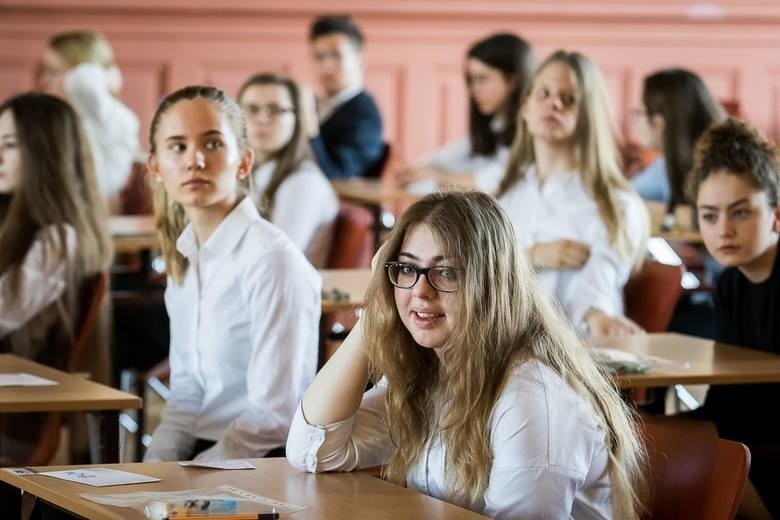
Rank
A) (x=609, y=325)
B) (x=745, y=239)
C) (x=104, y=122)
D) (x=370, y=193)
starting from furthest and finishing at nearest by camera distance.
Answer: (x=104, y=122)
(x=370, y=193)
(x=609, y=325)
(x=745, y=239)

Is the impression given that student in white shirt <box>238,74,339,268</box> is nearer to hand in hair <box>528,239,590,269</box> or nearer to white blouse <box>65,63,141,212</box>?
hand in hair <box>528,239,590,269</box>

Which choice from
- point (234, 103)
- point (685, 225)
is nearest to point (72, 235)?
point (234, 103)

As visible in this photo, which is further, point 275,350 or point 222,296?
point 222,296

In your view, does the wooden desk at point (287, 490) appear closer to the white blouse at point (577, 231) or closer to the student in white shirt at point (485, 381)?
the student in white shirt at point (485, 381)

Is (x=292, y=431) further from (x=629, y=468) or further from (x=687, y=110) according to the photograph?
(x=687, y=110)

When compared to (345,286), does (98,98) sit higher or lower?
higher

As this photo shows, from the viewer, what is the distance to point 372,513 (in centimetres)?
208

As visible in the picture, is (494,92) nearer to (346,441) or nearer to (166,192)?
(166,192)

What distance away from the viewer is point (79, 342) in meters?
3.72

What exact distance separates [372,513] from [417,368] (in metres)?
0.33

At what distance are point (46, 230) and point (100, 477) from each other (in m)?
1.66

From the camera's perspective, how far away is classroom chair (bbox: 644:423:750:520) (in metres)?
2.08

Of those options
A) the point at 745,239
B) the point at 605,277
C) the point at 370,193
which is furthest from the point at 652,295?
the point at 370,193

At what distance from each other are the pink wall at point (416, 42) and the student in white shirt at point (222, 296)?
5.13 meters
